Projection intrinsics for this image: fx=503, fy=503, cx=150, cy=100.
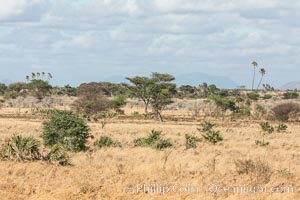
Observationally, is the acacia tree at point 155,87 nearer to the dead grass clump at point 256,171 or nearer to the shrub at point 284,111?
the shrub at point 284,111

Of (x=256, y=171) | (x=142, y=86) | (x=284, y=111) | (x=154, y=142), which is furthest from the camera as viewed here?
(x=142, y=86)

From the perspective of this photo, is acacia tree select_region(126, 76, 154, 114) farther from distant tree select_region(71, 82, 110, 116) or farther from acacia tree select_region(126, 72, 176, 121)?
distant tree select_region(71, 82, 110, 116)

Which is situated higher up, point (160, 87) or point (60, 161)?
point (160, 87)

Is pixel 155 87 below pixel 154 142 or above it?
above

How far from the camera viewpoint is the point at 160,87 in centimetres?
6700

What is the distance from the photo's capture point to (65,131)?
84.7 feet

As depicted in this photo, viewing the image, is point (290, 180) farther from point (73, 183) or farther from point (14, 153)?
Result: point (14, 153)

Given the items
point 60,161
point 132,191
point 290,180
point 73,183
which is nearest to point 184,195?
point 132,191

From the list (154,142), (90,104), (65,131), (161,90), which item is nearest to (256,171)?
(154,142)

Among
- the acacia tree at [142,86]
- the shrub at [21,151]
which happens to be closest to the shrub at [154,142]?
the shrub at [21,151]

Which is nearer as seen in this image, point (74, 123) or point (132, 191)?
point (132, 191)

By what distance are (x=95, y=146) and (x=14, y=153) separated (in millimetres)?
10349

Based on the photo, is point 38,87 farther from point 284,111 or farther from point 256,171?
point 256,171

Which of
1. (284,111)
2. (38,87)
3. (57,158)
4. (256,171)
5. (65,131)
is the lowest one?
(57,158)
